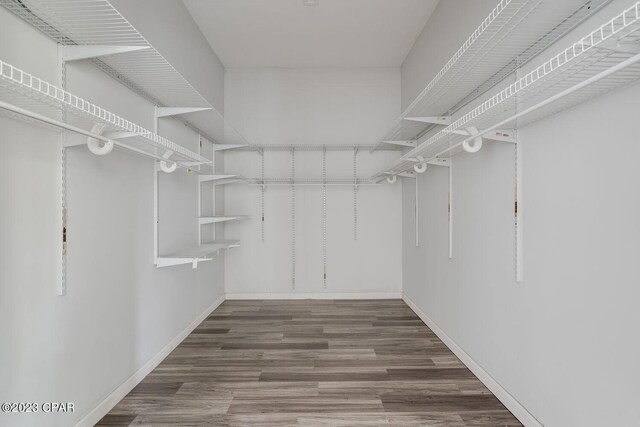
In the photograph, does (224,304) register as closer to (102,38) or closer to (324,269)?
(324,269)

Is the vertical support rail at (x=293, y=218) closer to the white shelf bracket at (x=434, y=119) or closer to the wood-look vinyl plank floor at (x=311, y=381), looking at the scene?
the wood-look vinyl plank floor at (x=311, y=381)

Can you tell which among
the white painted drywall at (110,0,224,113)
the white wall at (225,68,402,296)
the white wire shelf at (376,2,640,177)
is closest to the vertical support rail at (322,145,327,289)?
the white wall at (225,68,402,296)

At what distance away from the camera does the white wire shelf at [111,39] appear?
4.47ft

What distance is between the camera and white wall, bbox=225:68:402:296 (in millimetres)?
4355

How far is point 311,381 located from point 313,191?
95.7 inches

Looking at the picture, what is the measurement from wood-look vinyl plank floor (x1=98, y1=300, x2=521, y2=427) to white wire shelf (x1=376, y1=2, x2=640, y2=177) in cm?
150

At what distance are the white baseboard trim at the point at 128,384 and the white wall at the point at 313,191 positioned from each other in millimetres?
1245

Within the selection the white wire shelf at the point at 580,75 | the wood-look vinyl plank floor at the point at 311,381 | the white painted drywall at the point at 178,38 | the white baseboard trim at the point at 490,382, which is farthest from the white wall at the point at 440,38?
the white painted drywall at the point at 178,38

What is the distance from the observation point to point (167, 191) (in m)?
2.77

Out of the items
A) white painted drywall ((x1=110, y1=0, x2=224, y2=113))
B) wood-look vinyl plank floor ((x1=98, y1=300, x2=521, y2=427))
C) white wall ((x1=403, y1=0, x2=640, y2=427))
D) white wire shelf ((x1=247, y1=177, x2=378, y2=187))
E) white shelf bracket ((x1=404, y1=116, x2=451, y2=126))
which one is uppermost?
white painted drywall ((x1=110, y1=0, x2=224, y2=113))

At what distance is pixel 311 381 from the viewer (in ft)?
7.72

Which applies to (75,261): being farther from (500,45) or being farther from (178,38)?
(500,45)

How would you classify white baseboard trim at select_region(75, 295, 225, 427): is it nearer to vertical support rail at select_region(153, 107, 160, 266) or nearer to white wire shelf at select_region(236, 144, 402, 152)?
vertical support rail at select_region(153, 107, 160, 266)

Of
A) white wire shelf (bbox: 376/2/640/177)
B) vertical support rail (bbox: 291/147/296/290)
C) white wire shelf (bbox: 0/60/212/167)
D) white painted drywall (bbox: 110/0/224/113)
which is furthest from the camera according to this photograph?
vertical support rail (bbox: 291/147/296/290)
